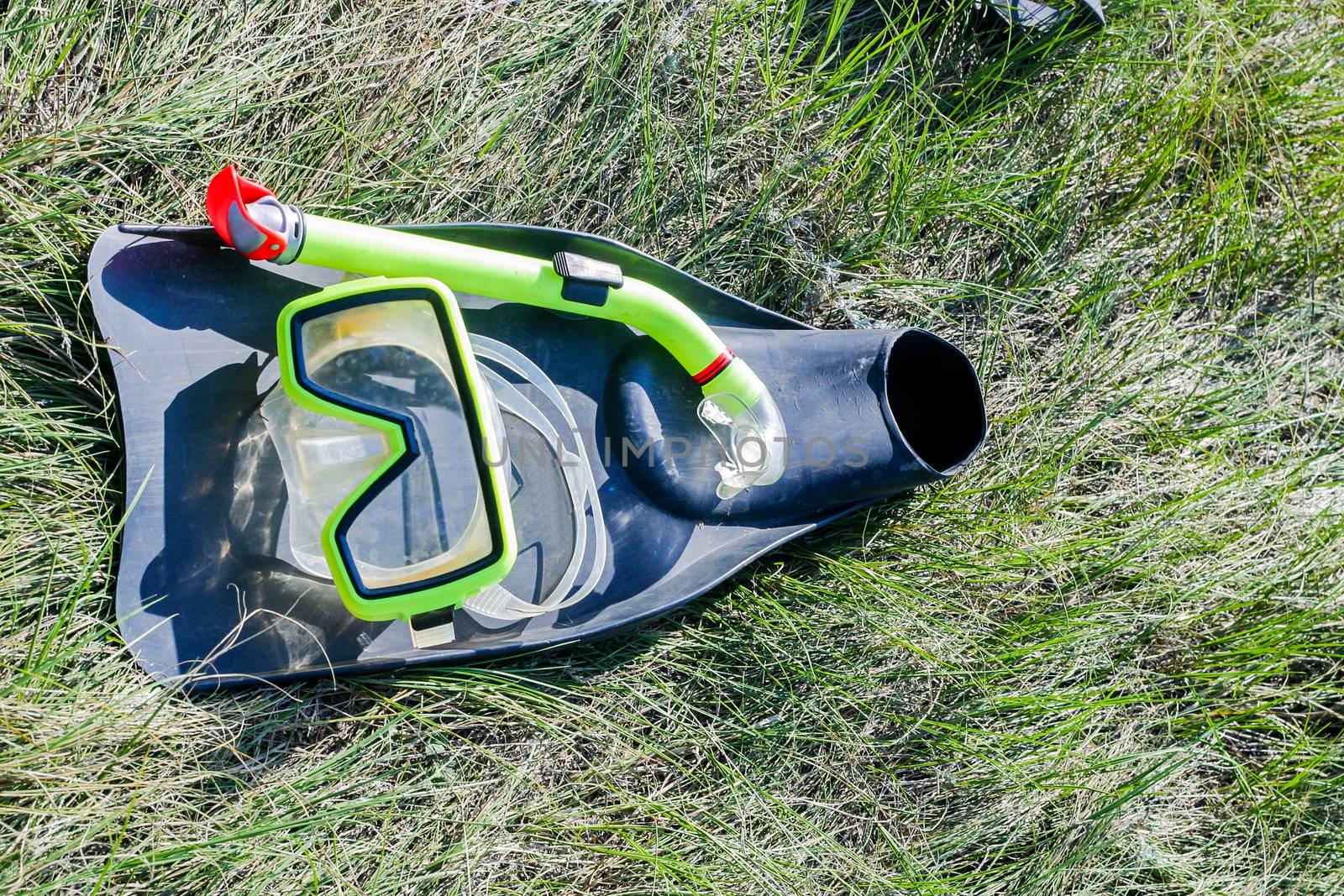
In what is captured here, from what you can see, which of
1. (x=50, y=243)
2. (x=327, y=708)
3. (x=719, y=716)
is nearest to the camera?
(x=50, y=243)

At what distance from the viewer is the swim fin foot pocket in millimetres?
1443

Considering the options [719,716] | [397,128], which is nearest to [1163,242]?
[719,716]

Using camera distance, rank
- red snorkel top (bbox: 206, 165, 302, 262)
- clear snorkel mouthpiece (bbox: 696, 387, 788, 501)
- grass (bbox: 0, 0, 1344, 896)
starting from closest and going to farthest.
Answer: red snorkel top (bbox: 206, 165, 302, 262) < grass (bbox: 0, 0, 1344, 896) < clear snorkel mouthpiece (bbox: 696, 387, 788, 501)

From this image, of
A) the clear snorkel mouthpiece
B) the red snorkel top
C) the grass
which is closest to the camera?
the red snorkel top

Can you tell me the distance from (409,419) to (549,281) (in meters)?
0.35

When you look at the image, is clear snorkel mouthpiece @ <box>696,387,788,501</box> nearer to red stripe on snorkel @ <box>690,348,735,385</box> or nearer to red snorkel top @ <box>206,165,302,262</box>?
red stripe on snorkel @ <box>690,348,735,385</box>

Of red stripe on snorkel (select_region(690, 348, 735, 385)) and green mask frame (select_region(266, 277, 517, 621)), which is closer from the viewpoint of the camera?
green mask frame (select_region(266, 277, 517, 621))

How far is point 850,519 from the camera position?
6.02 feet

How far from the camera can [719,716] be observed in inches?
70.7

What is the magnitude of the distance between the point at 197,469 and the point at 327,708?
498 millimetres

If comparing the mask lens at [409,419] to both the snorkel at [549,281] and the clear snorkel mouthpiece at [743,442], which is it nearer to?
the snorkel at [549,281]

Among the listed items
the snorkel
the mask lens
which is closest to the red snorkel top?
the snorkel

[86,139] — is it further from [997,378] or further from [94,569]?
[997,378]

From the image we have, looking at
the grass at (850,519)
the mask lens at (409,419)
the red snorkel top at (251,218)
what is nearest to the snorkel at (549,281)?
the red snorkel top at (251,218)
